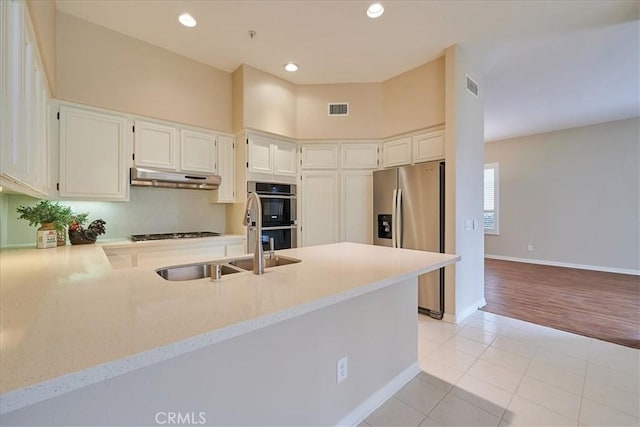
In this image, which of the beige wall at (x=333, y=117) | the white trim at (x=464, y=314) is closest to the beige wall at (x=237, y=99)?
the beige wall at (x=333, y=117)

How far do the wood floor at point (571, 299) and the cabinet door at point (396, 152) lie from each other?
82.9 inches

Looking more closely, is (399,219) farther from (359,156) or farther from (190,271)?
(190,271)

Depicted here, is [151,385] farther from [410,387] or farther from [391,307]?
[410,387]

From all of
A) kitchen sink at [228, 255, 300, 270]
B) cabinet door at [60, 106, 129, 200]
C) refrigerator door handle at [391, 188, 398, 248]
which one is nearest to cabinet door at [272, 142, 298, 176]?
refrigerator door handle at [391, 188, 398, 248]

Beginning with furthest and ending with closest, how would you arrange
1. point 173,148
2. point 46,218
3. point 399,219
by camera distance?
point 399,219 < point 173,148 < point 46,218

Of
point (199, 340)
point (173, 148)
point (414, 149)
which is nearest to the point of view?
point (199, 340)

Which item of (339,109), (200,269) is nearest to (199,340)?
(200,269)

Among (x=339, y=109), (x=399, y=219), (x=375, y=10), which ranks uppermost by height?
(x=375, y=10)

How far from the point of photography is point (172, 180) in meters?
3.06

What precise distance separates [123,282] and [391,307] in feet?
5.00

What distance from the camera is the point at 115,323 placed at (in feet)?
2.51

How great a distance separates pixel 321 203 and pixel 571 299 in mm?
3604

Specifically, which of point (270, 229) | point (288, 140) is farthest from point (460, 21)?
point (270, 229)

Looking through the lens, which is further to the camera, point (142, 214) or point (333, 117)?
point (333, 117)
